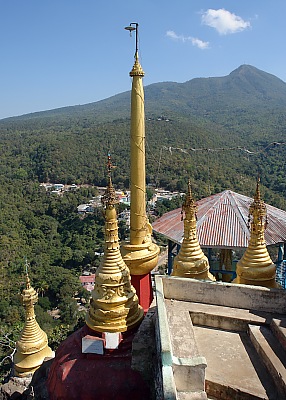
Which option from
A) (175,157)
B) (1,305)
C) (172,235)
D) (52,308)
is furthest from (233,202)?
(175,157)

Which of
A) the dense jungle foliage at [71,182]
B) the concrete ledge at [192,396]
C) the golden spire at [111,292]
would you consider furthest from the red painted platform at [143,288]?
the dense jungle foliage at [71,182]

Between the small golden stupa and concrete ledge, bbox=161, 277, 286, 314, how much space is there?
0.63 metres

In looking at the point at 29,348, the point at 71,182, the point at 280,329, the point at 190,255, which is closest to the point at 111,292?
the point at 190,255

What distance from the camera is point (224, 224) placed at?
13102 millimetres

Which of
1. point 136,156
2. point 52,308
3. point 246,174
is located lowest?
point 52,308

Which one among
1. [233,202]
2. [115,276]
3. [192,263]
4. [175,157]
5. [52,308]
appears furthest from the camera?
[175,157]

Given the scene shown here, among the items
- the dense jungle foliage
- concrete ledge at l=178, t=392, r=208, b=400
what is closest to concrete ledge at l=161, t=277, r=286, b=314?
concrete ledge at l=178, t=392, r=208, b=400

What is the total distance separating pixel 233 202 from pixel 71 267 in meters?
45.9

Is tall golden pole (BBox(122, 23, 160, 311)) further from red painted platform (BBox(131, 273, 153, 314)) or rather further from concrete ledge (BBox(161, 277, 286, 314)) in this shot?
concrete ledge (BBox(161, 277, 286, 314))

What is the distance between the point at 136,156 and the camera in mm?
9648

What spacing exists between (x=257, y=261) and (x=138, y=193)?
3.44 meters

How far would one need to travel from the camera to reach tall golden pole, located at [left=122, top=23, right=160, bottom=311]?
945 centimetres

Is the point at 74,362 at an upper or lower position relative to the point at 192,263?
lower

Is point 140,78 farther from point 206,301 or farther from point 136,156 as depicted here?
point 206,301
